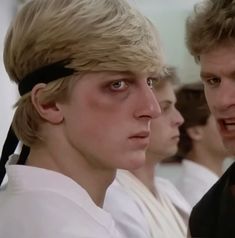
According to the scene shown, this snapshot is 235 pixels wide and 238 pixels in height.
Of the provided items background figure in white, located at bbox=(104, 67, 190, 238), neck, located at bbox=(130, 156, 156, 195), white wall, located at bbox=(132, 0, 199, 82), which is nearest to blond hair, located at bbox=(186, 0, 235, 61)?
background figure in white, located at bbox=(104, 67, 190, 238)

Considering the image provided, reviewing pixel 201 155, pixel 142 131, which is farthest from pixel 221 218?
pixel 201 155

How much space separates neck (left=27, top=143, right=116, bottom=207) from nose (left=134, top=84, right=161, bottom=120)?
107mm

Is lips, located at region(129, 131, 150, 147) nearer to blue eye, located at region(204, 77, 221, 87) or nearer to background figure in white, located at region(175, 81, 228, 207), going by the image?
blue eye, located at region(204, 77, 221, 87)

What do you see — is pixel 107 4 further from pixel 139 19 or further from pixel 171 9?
pixel 171 9

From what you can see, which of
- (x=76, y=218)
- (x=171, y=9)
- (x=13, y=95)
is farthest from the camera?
(x=171, y=9)

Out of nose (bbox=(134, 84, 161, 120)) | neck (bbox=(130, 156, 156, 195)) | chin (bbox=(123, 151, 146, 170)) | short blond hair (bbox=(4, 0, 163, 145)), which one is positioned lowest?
neck (bbox=(130, 156, 156, 195))

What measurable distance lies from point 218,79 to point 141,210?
0.54m

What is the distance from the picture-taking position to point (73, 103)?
0.90 m

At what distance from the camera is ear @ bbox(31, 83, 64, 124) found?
92 cm

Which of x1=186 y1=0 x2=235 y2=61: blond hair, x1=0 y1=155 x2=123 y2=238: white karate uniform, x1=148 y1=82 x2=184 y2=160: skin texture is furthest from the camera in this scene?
x1=148 y1=82 x2=184 y2=160: skin texture

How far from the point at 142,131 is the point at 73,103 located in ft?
0.37

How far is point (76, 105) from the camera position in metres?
0.90

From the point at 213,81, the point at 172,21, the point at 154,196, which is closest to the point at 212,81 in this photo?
the point at 213,81

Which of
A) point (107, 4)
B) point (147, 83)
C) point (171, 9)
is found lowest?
point (171, 9)
